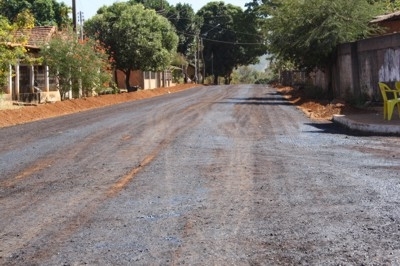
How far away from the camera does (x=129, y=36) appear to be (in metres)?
44.8

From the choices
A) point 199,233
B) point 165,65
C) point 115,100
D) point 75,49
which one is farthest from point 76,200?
point 165,65

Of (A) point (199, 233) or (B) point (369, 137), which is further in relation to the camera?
(B) point (369, 137)

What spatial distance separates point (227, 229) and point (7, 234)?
7.63 feet

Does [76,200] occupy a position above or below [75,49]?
below

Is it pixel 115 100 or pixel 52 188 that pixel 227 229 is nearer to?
pixel 52 188

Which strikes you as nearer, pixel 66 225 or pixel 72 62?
pixel 66 225

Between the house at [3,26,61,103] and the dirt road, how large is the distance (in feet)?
60.1

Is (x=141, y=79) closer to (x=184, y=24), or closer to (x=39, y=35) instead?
(x=39, y=35)

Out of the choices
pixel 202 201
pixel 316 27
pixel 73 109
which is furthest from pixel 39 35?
pixel 202 201

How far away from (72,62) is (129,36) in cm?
1411

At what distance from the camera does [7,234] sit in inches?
240

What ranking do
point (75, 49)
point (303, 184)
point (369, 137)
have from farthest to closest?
point (75, 49) < point (369, 137) < point (303, 184)

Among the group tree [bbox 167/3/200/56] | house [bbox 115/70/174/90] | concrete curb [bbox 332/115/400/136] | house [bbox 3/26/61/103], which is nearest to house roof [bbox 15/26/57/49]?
house [bbox 3/26/61/103]

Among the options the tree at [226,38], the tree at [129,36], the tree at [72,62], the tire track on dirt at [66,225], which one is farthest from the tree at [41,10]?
the tire track on dirt at [66,225]
